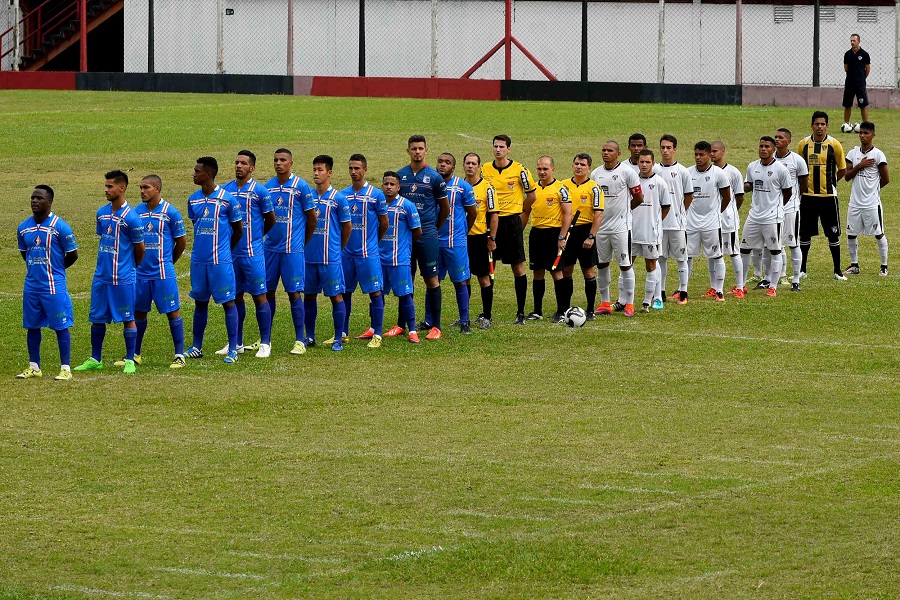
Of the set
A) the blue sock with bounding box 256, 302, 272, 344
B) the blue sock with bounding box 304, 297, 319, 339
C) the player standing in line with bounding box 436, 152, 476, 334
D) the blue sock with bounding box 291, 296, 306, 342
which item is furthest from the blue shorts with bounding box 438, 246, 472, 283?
the blue sock with bounding box 256, 302, 272, 344

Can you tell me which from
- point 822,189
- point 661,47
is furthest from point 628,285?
point 661,47

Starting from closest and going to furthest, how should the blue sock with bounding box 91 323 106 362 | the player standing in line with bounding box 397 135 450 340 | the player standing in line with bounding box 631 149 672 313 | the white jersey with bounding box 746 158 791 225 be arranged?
the blue sock with bounding box 91 323 106 362
the player standing in line with bounding box 397 135 450 340
the player standing in line with bounding box 631 149 672 313
the white jersey with bounding box 746 158 791 225

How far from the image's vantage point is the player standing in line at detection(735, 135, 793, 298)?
19.5 metres

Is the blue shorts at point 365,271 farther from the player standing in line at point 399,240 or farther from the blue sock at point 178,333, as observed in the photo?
the blue sock at point 178,333

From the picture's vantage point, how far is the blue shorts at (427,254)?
1683cm

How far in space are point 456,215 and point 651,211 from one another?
113 inches

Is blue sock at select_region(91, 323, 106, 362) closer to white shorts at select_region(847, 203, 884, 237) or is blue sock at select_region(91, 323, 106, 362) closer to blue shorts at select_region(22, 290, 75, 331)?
blue shorts at select_region(22, 290, 75, 331)

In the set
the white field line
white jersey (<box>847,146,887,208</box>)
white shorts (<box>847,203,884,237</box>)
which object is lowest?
the white field line

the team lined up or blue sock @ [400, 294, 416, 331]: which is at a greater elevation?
the team lined up

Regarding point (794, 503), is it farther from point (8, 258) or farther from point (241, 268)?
point (8, 258)

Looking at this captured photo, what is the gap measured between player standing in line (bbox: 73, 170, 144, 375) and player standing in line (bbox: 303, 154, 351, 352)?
210cm

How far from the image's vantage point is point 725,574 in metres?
8.83

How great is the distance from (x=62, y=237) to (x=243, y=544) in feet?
18.9

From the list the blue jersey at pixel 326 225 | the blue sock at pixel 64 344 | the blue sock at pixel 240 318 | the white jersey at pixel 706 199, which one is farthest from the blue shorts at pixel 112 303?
the white jersey at pixel 706 199
